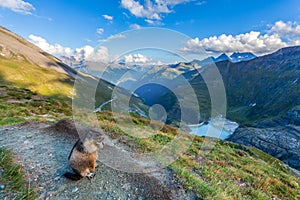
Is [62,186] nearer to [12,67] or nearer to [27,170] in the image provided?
[27,170]

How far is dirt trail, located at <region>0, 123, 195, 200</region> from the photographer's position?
662 cm

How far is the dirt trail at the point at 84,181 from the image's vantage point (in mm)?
6617

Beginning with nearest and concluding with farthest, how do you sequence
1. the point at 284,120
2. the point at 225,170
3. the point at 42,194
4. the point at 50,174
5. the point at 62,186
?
the point at 42,194, the point at 62,186, the point at 50,174, the point at 225,170, the point at 284,120

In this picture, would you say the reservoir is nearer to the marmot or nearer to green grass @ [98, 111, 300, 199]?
green grass @ [98, 111, 300, 199]

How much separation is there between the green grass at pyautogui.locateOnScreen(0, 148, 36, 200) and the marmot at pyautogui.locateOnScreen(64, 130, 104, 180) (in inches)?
53.5

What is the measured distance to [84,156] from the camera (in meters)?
7.19

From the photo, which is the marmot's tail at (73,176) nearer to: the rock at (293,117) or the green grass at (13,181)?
the green grass at (13,181)

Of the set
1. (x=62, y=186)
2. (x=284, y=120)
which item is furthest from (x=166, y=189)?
(x=284, y=120)

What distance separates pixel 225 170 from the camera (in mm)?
12336

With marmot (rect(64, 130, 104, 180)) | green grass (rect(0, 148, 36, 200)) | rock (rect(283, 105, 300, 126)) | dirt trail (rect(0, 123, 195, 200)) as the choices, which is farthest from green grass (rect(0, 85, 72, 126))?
rock (rect(283, 105, 300, 126))

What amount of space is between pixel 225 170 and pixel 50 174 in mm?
10613

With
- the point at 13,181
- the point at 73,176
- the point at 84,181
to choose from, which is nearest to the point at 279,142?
the point at 84,181

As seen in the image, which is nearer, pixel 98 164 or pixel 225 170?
pixel 98 164

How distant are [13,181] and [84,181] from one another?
2498mm
